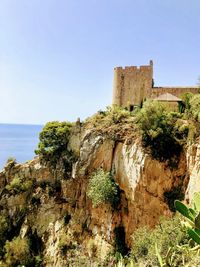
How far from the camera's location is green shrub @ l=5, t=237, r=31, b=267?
2111 cm

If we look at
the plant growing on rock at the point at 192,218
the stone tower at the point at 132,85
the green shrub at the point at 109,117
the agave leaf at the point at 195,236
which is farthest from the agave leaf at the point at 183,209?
the stone tower at the point at 132,85

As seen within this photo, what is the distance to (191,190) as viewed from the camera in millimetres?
15492

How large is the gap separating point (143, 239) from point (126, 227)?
182 inches

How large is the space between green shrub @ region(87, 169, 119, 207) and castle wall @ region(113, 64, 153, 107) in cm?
796

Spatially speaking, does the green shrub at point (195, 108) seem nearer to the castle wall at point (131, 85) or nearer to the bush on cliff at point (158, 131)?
the bush on cliff at point (158, 131)

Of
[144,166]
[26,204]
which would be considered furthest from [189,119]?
[26,204]

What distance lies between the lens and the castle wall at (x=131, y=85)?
25.0 meters

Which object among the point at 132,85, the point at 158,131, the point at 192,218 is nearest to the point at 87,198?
the point at 158,131

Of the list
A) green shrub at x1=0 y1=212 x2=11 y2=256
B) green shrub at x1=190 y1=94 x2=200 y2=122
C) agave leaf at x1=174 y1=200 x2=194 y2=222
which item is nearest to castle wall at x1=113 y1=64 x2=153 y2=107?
green shrub at x1=190 y1=94 x2=200 y2=122

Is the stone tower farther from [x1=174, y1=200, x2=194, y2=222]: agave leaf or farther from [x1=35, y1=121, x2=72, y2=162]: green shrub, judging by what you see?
[x1=174, y1=200, x2=194, y2=222]: agave leaf

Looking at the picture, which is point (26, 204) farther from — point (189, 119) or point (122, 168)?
point (189, 119)

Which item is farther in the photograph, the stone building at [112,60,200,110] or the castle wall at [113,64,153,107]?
the castle wall at [113,64,153,107]

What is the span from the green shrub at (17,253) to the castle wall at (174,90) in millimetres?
15111

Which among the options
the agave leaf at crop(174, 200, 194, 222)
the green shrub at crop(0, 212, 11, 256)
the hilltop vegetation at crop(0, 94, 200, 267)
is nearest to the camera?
the agave leaf at crop(174, 200, 194, 222)
